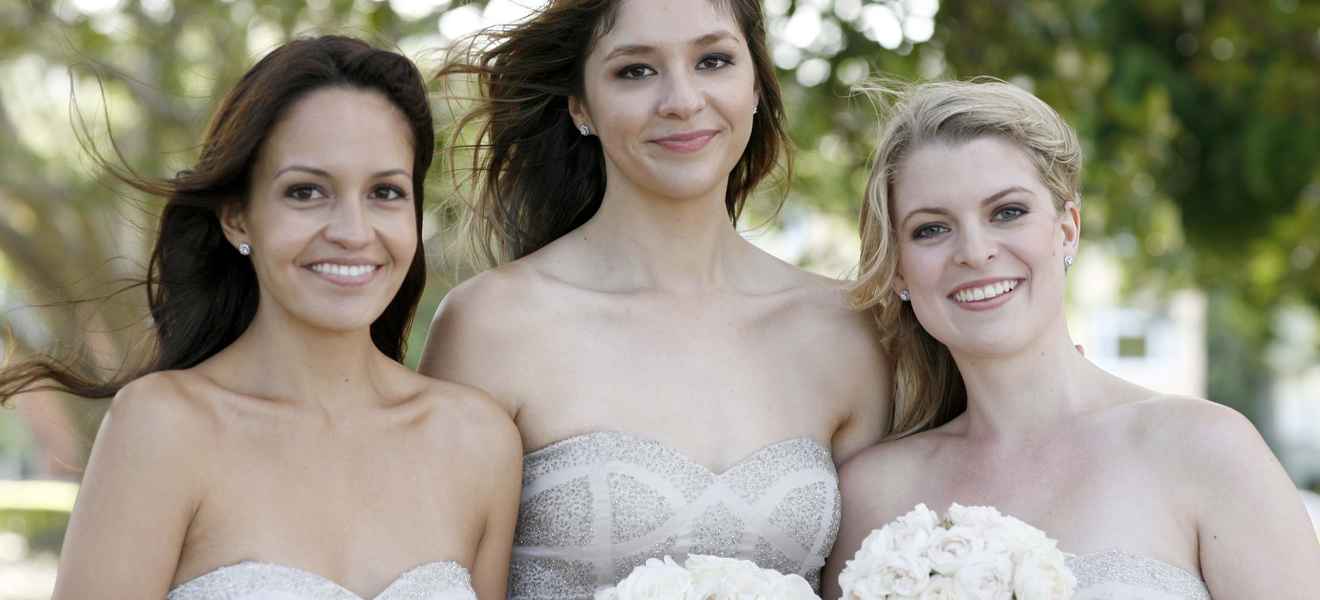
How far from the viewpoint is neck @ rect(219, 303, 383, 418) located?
158 inches

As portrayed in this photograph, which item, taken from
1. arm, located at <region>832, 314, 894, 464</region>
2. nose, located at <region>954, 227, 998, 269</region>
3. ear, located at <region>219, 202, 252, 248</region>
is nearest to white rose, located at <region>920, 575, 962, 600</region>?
nose, located at <region>954, 227, 998, 269</region>

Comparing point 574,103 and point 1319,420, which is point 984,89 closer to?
point 574,103

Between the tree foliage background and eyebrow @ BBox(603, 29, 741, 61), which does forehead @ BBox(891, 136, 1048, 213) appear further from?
the tree foliage background

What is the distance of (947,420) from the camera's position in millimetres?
4848

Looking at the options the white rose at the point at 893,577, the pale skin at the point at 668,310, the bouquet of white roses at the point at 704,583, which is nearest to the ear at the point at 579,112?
the pale skin at the point at 668,310

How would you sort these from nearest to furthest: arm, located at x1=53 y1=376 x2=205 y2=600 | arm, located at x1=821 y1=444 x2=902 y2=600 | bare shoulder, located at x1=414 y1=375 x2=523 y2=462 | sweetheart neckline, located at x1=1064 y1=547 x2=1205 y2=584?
arm, located at x1=53 y1=376 x2=205 y2=600 → sweetheart neckline, located at x1=1064 y1=547 x2=1205 y2=584 → bare shoulder, located at x1=414 y1=375 x2=523 y2=462 → arm, located at x1=821 y1=444 x2=902 y2=600

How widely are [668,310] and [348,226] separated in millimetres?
1378

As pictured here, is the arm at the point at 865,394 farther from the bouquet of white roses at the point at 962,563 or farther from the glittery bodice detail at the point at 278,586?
the glittery bodice detail at the point at 278,586

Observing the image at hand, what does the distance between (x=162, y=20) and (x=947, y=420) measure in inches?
306

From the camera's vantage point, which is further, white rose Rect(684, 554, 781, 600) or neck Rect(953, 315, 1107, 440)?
neck Rect(953, 315, 1107, 440)

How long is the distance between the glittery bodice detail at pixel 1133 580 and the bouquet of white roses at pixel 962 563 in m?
0.49

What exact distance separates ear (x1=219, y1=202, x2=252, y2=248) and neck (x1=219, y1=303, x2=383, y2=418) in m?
0.17

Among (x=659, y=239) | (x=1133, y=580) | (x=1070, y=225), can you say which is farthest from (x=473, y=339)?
(x=1133, y=580)

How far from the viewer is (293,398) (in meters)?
4.02
